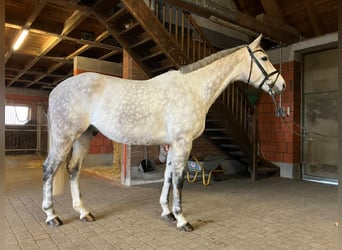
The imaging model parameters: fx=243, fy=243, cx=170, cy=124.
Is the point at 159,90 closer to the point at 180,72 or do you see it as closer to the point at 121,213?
the point at 180,72

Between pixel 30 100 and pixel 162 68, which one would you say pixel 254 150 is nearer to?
pixel 162 68

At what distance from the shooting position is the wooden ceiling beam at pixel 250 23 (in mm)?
3570

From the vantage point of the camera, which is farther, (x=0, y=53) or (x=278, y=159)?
(x=278, y=159)

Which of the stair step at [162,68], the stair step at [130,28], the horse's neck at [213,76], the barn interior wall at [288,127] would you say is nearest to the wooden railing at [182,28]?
the stair step at [162,68]

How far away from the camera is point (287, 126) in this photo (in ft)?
17.2

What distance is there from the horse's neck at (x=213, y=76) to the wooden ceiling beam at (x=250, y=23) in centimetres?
142

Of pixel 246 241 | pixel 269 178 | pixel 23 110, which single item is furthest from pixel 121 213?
pixel 23 110

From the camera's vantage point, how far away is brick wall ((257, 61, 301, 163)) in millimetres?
5180

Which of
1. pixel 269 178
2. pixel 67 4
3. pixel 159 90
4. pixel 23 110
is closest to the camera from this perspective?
pixel 159 90

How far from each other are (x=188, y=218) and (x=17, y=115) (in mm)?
10080

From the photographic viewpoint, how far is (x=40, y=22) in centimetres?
448

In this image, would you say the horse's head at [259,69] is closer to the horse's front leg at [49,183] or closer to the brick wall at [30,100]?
the horse's front leg at [49,183]

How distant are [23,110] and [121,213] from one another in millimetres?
9578

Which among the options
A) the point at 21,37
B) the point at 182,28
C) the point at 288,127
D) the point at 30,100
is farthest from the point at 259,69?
the point at 30,100
